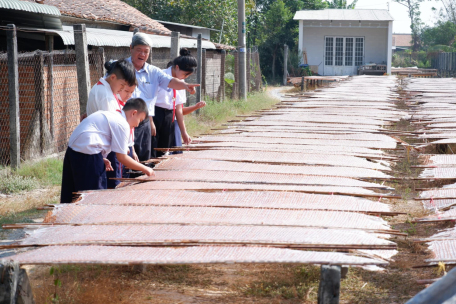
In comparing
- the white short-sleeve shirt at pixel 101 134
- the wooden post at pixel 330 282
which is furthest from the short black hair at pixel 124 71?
the wooden post at pixel 330 282

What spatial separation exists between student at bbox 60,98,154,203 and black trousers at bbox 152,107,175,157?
4.41ft

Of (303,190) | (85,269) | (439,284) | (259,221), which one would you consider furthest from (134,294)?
(439,284)

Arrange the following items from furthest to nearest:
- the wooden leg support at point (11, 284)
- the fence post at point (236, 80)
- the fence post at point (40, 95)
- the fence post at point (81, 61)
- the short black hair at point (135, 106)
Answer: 1. the fence post at point (236, 80)
2. the fence post at point (40, 95)
3. the fence post at point (81, 61)
4. the short black hair at point (135, 106)
5. the wooden leg support at point (11, 284)

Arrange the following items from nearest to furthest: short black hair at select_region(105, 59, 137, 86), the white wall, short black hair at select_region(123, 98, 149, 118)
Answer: short black hair at select_region(105, 59, 137, 86), short black hair at select_region(123, 98, 149, 118), the white wall

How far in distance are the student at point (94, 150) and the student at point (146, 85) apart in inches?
33.8

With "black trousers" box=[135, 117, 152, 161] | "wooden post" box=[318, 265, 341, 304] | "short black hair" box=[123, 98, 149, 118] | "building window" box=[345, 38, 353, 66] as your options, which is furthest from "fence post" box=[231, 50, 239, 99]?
"building window" box=[345, 38, 353, 66]

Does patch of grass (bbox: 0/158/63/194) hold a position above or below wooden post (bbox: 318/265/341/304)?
below

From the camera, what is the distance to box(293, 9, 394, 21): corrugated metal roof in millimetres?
23256

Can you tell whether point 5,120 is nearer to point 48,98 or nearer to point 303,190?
point 48,98

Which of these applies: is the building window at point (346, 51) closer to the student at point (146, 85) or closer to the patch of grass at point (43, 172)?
the patch of grass at point (43, 172)

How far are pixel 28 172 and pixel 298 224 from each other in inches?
143

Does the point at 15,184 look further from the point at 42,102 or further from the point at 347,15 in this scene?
the point at 347,15

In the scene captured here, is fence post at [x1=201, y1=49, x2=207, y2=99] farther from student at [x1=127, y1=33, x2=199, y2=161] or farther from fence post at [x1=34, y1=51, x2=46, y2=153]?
student at [x1=127, y1=33, x2=199, y2=161]

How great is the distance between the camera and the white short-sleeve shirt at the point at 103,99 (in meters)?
3.48
